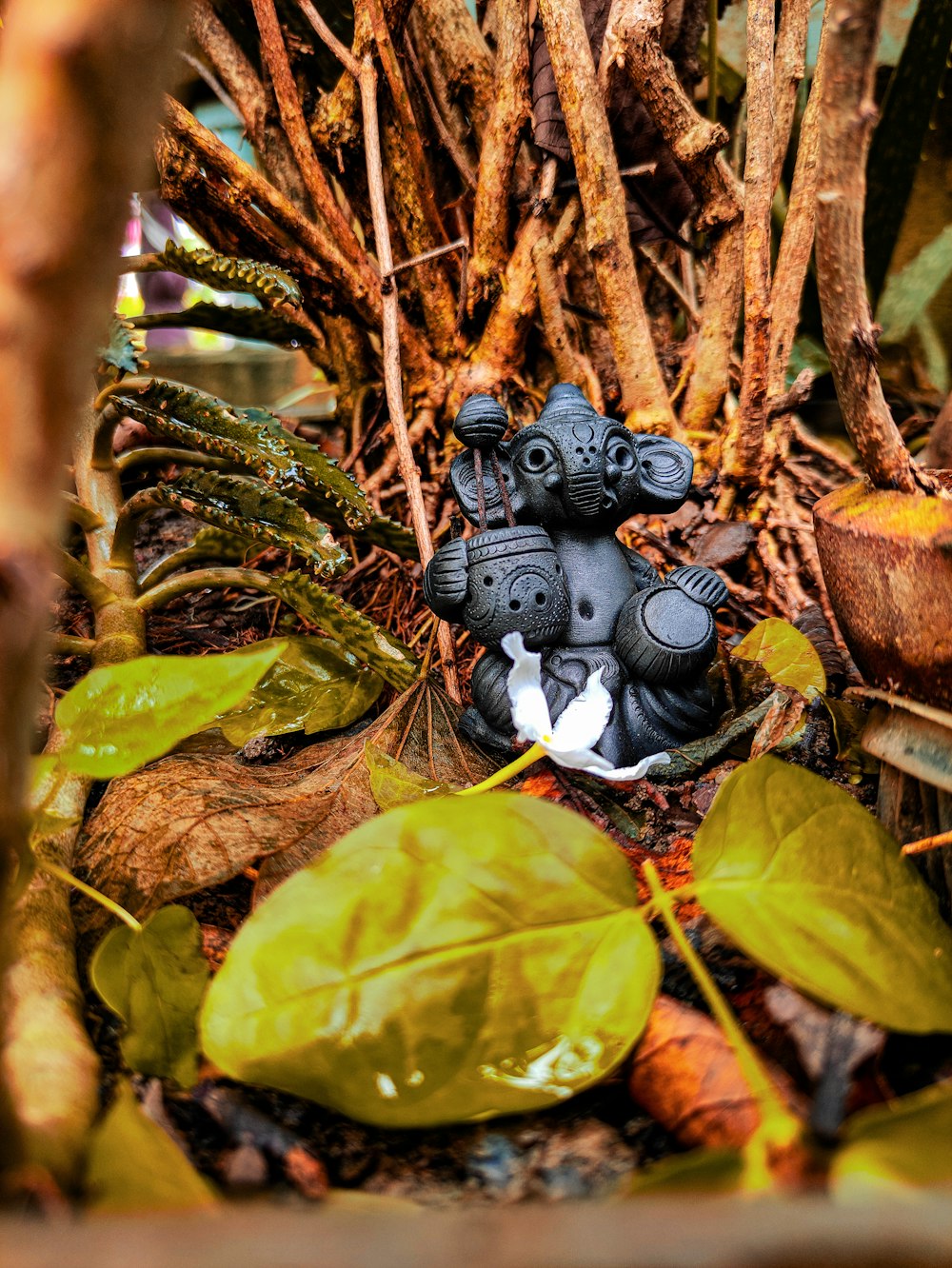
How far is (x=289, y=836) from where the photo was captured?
0.69m

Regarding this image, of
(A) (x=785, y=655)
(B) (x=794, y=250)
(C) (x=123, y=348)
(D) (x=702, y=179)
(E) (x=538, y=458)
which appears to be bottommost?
(A) (x=785, y=655)

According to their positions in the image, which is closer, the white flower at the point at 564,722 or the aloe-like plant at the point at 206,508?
the white flower at the point at 564,722

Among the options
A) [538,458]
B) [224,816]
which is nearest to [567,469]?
[538,458]

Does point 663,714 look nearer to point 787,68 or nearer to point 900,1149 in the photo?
point 900,1149

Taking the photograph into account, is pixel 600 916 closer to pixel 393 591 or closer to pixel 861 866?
pixel 861 866

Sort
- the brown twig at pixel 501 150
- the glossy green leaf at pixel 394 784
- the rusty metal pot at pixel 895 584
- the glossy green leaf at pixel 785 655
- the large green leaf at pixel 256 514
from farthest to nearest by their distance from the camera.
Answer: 1. the brown twig at pixel 501 150
2. the large green leaf at pixel 256 514
3. the glossy green leaf at pixel 785 655
4. the glossy green leaf at pixel 394 784
5. the rusty metal pot at pixel 895 584

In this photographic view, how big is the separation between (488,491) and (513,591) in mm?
139

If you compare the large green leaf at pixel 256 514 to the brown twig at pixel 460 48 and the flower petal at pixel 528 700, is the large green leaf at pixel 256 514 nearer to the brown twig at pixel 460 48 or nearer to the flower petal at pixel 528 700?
the flower petal at pixel 528 700

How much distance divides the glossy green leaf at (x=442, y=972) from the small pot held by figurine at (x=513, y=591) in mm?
412

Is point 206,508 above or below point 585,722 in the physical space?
→ above

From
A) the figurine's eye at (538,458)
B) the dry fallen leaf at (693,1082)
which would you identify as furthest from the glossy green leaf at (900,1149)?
the figurine's eye at (538,458)

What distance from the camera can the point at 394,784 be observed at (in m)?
0.73

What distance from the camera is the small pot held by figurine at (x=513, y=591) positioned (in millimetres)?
888

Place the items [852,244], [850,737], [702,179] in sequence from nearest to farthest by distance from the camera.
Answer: [852,244]
[850,737]
[702,179]
